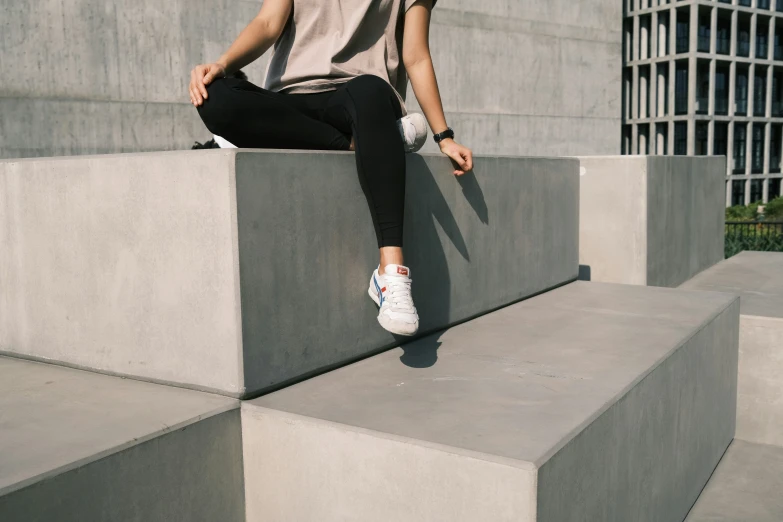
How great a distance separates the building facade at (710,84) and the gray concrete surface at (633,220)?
2250 cm

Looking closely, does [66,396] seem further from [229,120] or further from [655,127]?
[655,127]

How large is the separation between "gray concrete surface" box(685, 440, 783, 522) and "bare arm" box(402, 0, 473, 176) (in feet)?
5.12

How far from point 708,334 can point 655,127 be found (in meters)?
26.1

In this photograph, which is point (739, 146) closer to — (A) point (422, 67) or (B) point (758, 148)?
(B) point (758, 148)

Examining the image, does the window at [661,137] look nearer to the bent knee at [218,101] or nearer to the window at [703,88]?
the window at [703,88]

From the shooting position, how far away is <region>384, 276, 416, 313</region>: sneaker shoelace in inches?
77.1

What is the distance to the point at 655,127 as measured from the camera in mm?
26781

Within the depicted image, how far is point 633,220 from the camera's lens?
14.4 ft

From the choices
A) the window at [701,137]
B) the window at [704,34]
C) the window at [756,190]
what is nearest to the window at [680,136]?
the window at [701,137]

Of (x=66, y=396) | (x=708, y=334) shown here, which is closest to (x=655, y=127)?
(x=708, y=334)

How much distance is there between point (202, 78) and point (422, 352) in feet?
3.62

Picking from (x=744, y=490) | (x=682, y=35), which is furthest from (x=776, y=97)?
(x=744, y=490)

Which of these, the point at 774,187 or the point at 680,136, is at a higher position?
the point at 680,136

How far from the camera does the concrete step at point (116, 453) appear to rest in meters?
1.32
